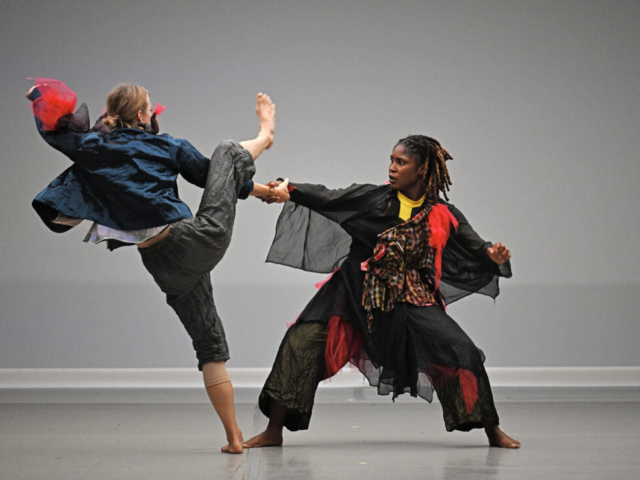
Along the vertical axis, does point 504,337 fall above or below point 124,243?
below

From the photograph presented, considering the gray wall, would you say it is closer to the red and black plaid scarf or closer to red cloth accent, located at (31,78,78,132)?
the red and black plaid scarf

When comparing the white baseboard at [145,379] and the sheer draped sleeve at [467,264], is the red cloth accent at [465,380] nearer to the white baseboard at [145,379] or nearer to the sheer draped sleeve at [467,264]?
the sheer draped sleeve at [467,264]

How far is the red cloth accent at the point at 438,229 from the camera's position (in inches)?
116

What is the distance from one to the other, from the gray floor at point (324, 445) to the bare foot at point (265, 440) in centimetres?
6

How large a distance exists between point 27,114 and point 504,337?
3130mm

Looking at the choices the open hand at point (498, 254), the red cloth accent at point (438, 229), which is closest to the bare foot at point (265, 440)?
the red cloth accent at point (438, 229)

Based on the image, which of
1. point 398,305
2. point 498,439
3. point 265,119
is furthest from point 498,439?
point 265,119

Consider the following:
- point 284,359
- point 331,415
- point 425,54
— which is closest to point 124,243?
point 284,359

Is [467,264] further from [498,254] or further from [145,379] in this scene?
[145,379]

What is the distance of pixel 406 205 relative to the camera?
120 inches

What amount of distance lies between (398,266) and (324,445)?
28.2 inches

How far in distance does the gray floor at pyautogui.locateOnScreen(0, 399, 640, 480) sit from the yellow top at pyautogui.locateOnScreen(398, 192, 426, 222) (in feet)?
2.73

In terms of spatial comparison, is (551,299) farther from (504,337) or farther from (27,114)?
(27,114)

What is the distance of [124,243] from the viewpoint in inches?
93.7
